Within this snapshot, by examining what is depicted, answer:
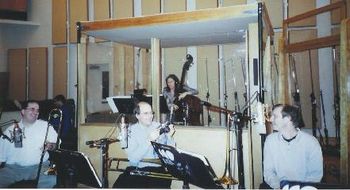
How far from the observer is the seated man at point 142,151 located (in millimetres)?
2992

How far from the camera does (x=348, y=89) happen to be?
10.3ft

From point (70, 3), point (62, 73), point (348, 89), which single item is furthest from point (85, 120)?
point (70, 3)

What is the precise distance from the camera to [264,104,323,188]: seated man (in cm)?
256

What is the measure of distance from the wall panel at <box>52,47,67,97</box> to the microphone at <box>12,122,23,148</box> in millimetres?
4473

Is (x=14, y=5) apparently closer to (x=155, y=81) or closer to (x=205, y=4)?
(x=205, y=4)

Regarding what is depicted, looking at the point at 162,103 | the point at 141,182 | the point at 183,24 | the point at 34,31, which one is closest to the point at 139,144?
the point at 141,182

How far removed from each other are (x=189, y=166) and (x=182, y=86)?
3.12 meters

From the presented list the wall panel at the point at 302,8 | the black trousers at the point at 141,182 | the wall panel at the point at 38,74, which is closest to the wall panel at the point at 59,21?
the wall panel at the point at 38,74

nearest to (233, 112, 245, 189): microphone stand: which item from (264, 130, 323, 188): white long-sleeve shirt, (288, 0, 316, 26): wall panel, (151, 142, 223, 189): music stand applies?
(264, 130, 323, 188): white long-sleeve shirt

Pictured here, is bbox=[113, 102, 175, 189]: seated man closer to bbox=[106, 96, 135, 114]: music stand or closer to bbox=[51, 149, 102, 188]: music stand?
bbox=[51, 149, 102, 188]: music stand

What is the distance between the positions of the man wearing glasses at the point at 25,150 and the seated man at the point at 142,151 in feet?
2.76

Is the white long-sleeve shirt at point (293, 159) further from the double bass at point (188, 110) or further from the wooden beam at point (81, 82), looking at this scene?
the wooden beam at point (81, 82)

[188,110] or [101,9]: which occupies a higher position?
[101,9]

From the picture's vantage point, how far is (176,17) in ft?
11.0
